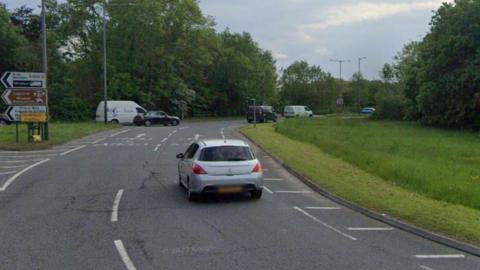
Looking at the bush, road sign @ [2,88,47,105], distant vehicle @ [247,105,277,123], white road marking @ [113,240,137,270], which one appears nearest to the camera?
white road marking @ [113,240,137,270]

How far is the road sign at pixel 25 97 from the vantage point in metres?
30.8

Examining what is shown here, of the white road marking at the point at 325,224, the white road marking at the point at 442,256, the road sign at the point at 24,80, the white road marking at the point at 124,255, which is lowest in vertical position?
the white road marking at the point at 442,256

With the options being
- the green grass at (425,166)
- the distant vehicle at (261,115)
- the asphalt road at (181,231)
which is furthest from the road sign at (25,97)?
the distant vehicle at (261,115)

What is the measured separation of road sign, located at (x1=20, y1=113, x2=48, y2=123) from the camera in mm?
31078

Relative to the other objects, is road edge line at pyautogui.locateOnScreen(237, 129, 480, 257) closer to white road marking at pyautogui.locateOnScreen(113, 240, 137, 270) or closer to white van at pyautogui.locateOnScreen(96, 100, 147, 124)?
white road marking at pyautogui.locateOnScreen(113, 240, 137, 270)

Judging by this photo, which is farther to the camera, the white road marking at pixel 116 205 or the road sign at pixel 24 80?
the road sign at pixel 24 80

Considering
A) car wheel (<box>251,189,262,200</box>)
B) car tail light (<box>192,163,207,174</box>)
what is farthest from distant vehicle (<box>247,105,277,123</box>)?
car tail light (<box>192,163,207,174</box>)

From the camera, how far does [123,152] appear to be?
27.5 meters

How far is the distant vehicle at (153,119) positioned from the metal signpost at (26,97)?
78.2ft

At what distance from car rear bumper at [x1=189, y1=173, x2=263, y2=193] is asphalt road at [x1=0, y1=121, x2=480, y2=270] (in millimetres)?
392

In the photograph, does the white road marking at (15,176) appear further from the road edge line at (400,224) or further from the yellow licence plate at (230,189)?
the road edge line at (400,224)

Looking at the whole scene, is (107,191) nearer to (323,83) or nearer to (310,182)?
(310,182)

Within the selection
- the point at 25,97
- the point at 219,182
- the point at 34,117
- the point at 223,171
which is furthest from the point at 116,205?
the point at 25,97

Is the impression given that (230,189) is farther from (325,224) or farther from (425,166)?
(425,166)
